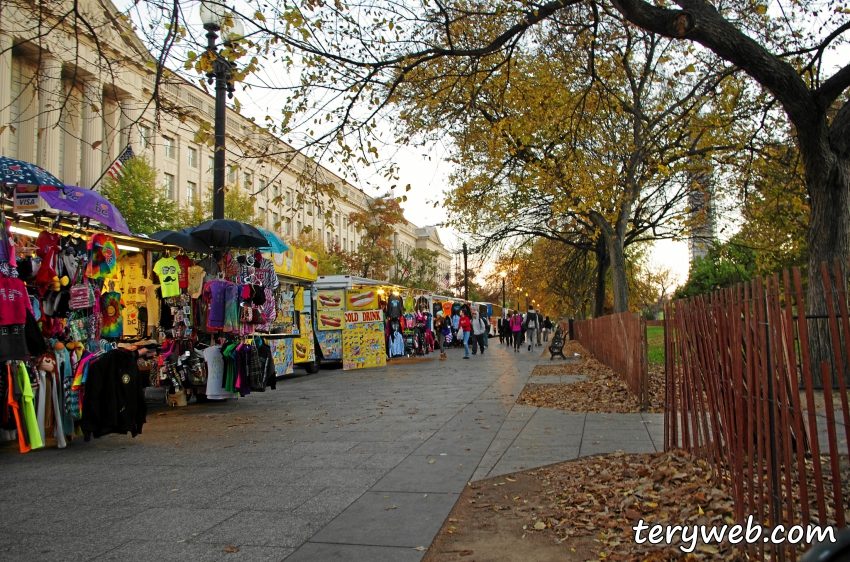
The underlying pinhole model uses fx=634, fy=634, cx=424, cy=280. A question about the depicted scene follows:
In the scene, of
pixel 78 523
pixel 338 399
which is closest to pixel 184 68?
pixel 78 523

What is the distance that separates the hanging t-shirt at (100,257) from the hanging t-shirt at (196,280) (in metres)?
2.10

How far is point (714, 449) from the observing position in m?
5.02

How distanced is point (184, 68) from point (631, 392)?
28.2 feet

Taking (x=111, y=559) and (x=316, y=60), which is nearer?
(x=111, y=559)

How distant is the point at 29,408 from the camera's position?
7.04 metres

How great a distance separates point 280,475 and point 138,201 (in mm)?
28039

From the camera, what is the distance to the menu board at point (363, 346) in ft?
63.4

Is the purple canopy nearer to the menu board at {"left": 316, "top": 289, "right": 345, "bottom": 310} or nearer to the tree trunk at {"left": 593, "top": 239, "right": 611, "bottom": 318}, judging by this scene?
the menu board at {"left": 316, "top": 289, "right": 345, "bottom": 310}

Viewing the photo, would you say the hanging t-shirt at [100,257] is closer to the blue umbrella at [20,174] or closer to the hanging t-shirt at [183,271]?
the blue umbrella at [20,174]

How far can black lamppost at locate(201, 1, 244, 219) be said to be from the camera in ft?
24.2

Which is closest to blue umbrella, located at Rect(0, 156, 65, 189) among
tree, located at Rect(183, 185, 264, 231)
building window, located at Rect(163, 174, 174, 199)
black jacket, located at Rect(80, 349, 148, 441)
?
black jacket, located at Rect(80, 349, 148, 441)

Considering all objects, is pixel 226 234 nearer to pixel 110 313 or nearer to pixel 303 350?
pixel 110 313

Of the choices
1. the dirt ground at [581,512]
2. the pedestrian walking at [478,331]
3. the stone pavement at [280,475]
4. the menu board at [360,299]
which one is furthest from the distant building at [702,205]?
the dirt ground at [581,512]

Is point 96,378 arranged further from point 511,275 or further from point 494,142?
A: point 511,275
